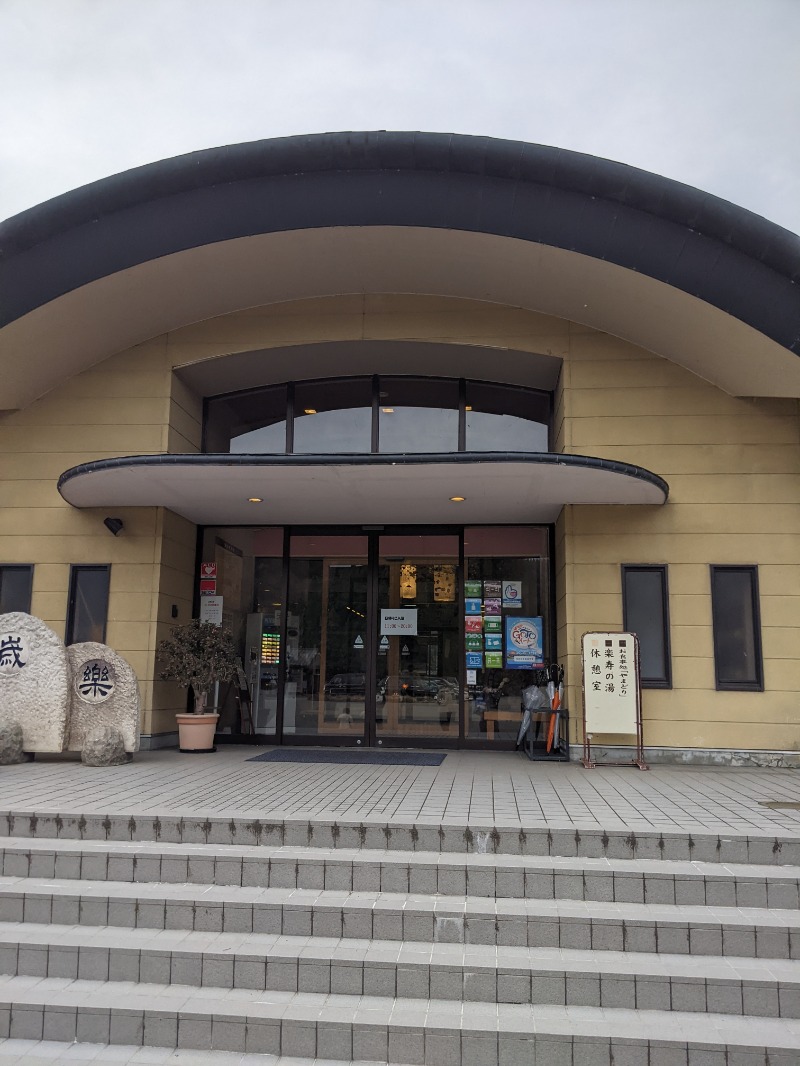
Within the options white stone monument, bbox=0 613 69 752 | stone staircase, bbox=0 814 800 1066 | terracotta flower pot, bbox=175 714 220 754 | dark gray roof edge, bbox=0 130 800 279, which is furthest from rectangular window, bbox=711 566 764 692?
white stone monument, bbox=0 613 69 752

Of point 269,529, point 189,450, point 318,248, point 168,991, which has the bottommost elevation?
point 168,991

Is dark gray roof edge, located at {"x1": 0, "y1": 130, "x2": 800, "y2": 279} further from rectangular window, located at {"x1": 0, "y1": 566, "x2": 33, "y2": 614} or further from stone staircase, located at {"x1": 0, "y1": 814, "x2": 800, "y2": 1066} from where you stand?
stone staircase, located at {"x1": 0, "y1": 814, "x2": 800, "y2": 1066}

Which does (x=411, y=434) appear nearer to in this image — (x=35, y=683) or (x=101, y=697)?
(x=101, y=697)

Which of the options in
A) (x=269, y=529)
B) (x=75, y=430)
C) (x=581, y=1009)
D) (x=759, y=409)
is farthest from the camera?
(x=269, y=529)

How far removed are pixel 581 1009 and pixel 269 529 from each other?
23.2 feet

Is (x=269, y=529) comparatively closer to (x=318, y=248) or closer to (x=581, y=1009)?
(x=318, y=248)

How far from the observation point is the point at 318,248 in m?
8.37

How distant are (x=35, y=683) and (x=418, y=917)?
500cm

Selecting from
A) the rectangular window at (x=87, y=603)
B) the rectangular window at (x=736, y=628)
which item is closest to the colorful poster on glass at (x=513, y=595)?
the rectangular window at (x=736, y=628)

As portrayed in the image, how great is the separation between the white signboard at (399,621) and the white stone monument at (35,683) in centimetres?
359

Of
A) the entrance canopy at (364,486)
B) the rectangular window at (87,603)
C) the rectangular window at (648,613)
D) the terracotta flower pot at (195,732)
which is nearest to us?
the entrance canopy at (364,486)

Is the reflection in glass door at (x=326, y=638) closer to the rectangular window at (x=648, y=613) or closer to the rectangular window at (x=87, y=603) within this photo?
the rectangular window at (x=87, y=603)

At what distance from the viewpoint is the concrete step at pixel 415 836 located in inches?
185

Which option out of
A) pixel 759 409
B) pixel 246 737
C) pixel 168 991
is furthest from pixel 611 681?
pixel 168 991
